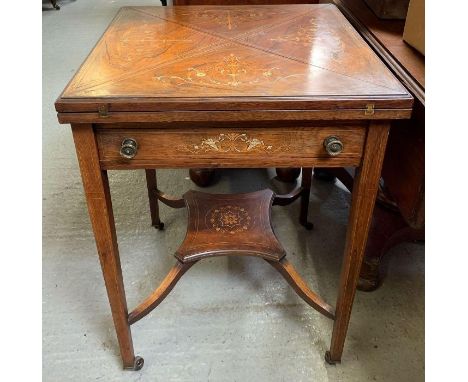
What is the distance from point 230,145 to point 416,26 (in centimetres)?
60

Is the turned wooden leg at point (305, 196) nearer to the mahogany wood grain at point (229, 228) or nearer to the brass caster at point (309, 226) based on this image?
the brass caster at point (309, 226)

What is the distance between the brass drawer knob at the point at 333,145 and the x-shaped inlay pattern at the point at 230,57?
0.26 ft

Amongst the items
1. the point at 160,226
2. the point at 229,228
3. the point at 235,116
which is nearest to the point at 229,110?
the point at 235,116

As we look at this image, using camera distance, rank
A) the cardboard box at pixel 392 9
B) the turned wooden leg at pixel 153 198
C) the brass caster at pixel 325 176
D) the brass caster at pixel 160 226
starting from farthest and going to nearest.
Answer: the brass caster at pixel 325 176
the brass caster at pixel 160 226
the turned wooden leg at pixel 153 198
the cardboard box at pixel 392 9

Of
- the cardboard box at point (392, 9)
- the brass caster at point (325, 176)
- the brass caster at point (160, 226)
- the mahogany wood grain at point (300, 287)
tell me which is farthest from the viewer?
the brass caster at point (325, 176)

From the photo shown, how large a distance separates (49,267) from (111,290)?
1.74ft

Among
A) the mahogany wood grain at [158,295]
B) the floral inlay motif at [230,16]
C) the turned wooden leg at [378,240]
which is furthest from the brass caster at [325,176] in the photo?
the mahogany wood grain at [158,295]

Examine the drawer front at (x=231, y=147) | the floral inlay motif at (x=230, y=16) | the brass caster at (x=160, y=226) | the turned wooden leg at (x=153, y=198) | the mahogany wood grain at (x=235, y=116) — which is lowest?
the brass caster at (x=160, y=226)

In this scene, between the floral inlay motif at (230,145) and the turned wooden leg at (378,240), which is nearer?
the floral inlay motif at (230,145)

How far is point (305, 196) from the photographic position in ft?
4.73

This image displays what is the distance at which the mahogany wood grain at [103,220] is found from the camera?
72 centimetres

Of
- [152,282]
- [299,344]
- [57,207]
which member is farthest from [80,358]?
[57,207]

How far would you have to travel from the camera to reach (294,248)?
55.8 inches

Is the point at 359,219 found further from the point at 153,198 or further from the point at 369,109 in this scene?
the point at 153,198
